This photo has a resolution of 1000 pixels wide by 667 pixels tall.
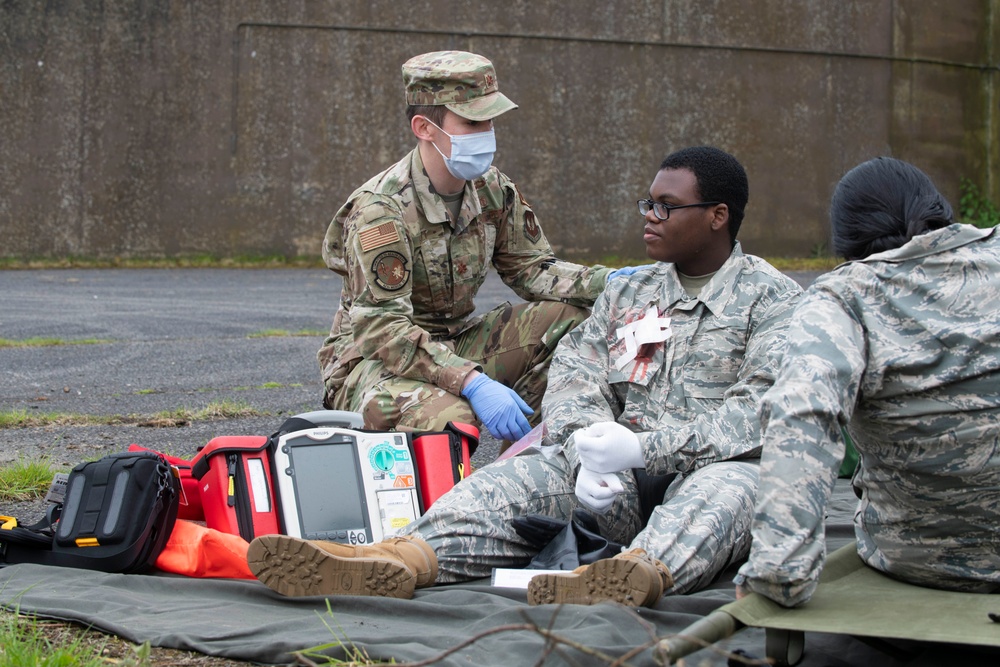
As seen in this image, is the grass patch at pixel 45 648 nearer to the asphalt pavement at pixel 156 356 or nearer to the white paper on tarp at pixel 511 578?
the white paper on tarp at pixel 511 578

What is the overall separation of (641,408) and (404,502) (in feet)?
2.50

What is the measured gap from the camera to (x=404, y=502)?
340cm

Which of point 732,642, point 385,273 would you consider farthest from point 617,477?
point 385,273

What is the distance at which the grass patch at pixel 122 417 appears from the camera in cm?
535

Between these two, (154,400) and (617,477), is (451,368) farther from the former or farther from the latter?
(154,400)

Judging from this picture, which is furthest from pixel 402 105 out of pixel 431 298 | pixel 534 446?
pixel 534 446

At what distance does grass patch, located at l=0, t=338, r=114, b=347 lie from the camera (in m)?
7.88

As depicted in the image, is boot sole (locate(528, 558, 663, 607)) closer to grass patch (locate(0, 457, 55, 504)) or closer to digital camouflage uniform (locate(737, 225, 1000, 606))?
digital camouflage uniform (locate(737, 225, 1000, 606))

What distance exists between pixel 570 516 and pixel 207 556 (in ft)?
3.31

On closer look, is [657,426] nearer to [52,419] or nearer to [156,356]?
[52,419]

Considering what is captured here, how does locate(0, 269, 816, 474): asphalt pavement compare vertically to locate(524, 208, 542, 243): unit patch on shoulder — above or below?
below

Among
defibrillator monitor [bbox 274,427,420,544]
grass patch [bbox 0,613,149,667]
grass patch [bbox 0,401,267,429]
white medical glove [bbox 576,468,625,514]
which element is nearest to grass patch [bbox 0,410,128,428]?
grass patch [bbox 0,401,267,429]

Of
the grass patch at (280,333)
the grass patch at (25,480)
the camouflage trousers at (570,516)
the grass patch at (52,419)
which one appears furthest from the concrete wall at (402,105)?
the camouflage trousers at (570,516)

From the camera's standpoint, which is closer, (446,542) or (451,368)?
(446,542)
